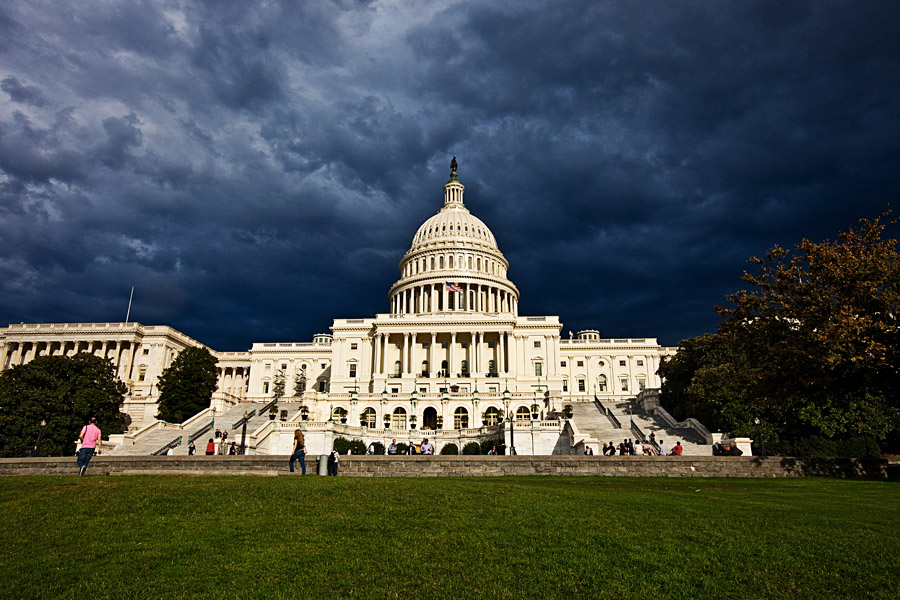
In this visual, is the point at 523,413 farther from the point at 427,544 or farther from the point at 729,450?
the point at 427,544

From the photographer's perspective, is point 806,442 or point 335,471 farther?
point 806,442

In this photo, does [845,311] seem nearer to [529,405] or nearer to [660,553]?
[660,553]

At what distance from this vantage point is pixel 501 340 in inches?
3305

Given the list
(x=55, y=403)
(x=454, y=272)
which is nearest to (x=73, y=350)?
(x=55, y=403)

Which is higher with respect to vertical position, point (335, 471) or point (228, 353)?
point (228, 353)

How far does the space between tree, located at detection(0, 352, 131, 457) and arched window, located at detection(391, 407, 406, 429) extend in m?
27.5

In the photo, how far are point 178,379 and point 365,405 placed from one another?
23.2 meters

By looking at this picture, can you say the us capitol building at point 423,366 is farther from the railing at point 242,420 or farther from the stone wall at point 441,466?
the stone wall at point 441,466

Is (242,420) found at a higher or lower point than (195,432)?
higher

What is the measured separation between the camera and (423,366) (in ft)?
286

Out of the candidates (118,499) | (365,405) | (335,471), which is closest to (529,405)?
(365,405)

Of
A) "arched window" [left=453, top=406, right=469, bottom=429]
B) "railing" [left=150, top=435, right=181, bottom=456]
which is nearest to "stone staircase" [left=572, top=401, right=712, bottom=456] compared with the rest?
"arched window" [left=453, top=406, right=469, bottom=429]

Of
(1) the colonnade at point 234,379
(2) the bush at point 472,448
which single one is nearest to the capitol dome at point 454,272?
(1) the colonnade at point 234,379

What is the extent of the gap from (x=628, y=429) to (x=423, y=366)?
38.9 metres
